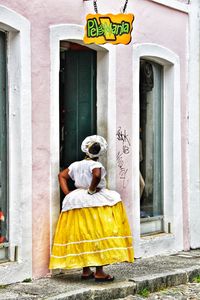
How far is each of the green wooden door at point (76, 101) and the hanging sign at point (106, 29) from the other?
1044 mm

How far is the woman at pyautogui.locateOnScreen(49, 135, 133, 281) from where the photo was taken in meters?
8.45

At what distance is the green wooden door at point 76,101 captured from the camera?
9602 millimetres

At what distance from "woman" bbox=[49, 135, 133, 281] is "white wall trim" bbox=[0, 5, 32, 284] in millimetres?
409

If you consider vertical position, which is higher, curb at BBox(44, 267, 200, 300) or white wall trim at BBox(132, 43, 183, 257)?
white wall trim at BBox(132, 43, 183, 257)

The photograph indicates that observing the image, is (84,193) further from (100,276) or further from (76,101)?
(76,101)

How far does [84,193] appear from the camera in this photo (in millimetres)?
8641

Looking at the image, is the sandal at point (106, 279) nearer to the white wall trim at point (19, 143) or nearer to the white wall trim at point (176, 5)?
the white wall trim at point (19, 143)

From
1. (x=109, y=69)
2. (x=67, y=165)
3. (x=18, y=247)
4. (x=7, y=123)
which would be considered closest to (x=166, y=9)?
(x=109, y=69)

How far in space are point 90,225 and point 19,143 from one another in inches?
45.5

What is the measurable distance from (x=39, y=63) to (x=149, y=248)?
10.4 ft

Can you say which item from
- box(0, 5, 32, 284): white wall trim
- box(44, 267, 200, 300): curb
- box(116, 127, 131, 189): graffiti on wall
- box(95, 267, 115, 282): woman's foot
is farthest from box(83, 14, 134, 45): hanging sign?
box(44, 267, 200, 300): curb

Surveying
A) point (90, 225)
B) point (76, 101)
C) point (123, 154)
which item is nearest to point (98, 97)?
point (76, 101)

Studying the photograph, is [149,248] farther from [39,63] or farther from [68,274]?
[39,63]

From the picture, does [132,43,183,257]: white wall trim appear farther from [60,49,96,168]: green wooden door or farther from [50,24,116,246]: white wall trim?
[60,49,96,168]: green wooden door
